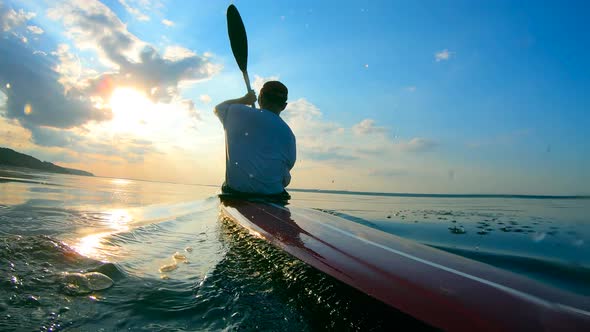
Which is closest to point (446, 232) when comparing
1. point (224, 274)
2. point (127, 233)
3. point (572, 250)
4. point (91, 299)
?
point (572, 250)

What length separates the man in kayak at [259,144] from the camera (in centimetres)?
348

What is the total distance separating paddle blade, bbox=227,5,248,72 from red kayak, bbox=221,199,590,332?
5.50 meters

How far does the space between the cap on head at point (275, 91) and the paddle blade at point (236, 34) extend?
10.0 feet

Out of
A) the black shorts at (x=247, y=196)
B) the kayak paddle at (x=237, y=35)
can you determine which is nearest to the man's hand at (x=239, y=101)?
the black shorts at (x=247, y=196)

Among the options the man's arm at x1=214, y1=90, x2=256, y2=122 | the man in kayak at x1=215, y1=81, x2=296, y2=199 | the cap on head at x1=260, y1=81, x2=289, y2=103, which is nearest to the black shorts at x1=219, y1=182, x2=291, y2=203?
the man in kayak at x1=215, y1=81, x2=296, y2=199

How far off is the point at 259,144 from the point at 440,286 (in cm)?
274

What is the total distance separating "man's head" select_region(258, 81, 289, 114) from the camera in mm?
3664

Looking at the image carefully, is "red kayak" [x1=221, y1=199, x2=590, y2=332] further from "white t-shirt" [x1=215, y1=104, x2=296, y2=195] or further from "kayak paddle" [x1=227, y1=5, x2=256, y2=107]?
"kayak paddle" [x1=227, y1=5, x2=256, y2=107]

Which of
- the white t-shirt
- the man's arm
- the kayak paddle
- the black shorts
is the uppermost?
the kayak paddle

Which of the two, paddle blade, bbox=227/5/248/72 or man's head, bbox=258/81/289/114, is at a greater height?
paddle blade, bbox=227/5/248/72

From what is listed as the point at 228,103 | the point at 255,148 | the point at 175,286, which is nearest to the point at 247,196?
the point at 255,148

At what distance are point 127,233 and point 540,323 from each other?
3083 millimetres

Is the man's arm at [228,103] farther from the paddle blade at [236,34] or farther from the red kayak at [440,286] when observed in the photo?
the paddle blade at [236,34]

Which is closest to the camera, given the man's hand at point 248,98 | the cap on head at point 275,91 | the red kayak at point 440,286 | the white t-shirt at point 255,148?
the red kayak at point 440,286
